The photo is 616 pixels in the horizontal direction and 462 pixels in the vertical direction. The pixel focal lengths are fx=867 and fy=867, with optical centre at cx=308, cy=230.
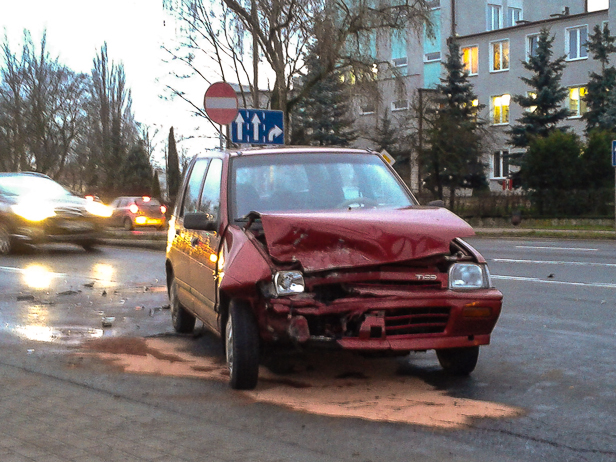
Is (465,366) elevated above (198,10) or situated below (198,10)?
below

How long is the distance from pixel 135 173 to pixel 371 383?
58.2 metres

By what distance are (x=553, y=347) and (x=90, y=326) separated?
4.52 m

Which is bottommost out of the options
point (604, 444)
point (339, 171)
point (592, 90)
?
point (604, 444)

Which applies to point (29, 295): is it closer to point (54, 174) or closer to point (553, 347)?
point (553, 347)

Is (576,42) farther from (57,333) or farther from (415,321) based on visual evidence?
(415,321)

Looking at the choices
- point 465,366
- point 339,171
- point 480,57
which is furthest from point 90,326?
point 480,57

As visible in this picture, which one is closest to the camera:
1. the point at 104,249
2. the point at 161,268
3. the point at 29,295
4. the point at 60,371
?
the point at 60,371

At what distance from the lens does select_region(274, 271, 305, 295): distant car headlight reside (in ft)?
18.0

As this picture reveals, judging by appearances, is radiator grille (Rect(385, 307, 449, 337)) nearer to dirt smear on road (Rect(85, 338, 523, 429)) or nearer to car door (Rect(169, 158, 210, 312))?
dirt smear on road (Rect(85, 338, 523, 429))

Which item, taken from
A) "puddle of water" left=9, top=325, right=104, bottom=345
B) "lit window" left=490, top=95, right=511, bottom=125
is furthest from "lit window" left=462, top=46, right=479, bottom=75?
"puddle of water" left=9, top=325, right=104, bottom=345

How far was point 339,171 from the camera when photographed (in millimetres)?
7094

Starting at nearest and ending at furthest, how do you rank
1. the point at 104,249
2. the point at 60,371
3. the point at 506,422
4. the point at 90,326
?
the point at 506,422, the point at 60,371, the point at 90,326, the point at 104,249

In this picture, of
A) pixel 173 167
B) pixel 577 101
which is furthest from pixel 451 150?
pixel 173 167

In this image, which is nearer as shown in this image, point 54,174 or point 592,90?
point 592,90
